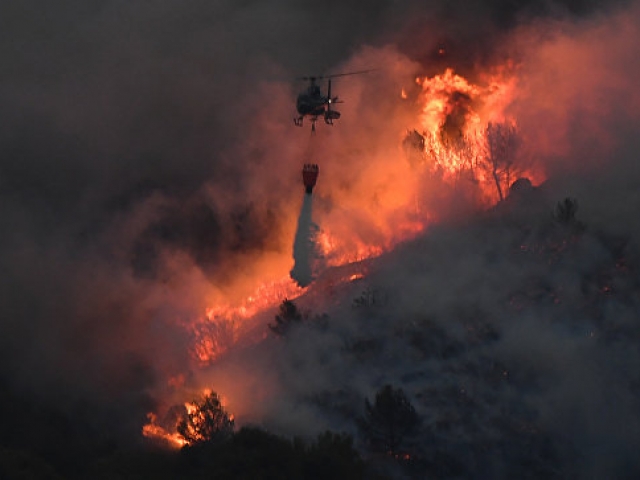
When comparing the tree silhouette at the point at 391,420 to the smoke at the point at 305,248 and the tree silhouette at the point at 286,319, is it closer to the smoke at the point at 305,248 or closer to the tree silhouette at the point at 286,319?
the tree silhouette at the point at 286,319

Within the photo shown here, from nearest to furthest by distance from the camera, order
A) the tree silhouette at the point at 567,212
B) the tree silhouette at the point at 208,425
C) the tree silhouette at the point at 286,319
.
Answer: the tree silhouette at the point at 208,425, the tree silhouette at the point at 567,212, the tree silhouette at the point at 286,319

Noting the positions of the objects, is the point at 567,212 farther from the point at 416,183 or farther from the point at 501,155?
the point at 416,183

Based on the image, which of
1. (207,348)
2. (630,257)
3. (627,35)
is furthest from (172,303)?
(627,35)

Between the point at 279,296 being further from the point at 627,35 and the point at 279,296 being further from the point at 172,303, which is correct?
the point at 627,35

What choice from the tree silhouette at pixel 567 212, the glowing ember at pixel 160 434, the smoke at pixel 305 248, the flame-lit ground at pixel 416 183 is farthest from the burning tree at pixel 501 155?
the glowing ember at pixel 160 434

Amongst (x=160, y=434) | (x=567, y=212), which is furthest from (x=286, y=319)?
(x=567, y=212)

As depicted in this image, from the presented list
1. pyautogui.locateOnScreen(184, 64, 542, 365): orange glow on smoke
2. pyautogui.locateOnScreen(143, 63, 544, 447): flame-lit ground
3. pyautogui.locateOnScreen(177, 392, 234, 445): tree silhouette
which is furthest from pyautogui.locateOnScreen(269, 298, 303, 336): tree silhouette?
pyautogui.locateOnScreen(177, 392, 234, 445): tree silhouette

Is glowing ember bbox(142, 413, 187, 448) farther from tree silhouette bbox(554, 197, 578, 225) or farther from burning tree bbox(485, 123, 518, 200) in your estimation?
burning tree bbox(485, 123, 518, 200)
